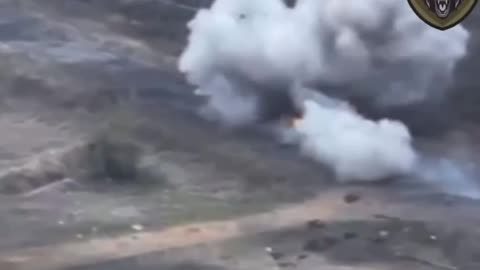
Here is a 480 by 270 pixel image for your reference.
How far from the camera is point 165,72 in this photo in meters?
20.1

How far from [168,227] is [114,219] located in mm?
673

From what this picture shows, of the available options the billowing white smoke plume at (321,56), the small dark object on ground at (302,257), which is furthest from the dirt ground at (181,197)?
the billowing white smoke plume at (321,56)

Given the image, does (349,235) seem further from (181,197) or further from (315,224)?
(181,197)

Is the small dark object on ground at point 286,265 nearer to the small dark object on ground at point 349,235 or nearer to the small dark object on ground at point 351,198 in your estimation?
the small dark object on ground at point 349,235

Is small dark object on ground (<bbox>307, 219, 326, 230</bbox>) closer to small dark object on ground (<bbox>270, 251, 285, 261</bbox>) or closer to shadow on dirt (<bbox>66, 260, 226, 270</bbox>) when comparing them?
small dark object on ground (<bbox>270, 251, 285, 261</bbox>)

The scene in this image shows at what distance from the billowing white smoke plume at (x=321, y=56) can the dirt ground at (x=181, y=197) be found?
640mm

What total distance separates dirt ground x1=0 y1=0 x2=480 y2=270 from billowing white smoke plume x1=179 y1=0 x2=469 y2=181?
640 mm

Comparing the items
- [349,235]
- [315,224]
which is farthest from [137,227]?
[349,235]

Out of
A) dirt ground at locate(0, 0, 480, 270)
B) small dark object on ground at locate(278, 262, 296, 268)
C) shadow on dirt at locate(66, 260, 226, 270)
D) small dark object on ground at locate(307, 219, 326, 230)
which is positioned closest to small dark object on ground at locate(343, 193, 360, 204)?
dirt ground at locate(0, 0, 480, 270)

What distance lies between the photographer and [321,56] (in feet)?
60.2

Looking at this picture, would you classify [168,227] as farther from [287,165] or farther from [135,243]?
[287,165]

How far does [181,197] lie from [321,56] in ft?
15.2

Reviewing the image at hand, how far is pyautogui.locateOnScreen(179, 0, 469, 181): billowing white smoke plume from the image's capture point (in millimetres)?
17938

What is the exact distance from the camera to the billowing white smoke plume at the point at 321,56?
17.9 metres
